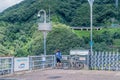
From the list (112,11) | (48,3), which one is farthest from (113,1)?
(48,3)

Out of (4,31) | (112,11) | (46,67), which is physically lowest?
(46,67)

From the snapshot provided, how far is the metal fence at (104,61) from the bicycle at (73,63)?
3.34ft

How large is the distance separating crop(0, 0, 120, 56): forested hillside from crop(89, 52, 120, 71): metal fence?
36043 mm

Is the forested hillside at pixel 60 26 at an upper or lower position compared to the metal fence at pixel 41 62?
upper

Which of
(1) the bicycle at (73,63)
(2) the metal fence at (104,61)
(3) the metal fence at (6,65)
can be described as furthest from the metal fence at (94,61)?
(3) the metal fence at (6,65)

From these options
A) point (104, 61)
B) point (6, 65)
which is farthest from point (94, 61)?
point (6, 65)

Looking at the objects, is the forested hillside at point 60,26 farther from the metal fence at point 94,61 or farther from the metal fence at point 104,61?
the metal fence at point 104,61

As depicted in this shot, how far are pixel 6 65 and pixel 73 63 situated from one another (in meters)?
8.03

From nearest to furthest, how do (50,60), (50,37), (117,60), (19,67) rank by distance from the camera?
(19,67) → (117,60) → (50,60) → (50,37)

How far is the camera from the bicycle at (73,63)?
27586 mm

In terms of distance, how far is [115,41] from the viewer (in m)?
92.6

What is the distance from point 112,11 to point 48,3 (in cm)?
2324

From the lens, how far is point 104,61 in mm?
26484

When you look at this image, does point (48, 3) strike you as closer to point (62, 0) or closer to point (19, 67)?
point (62, 0)
